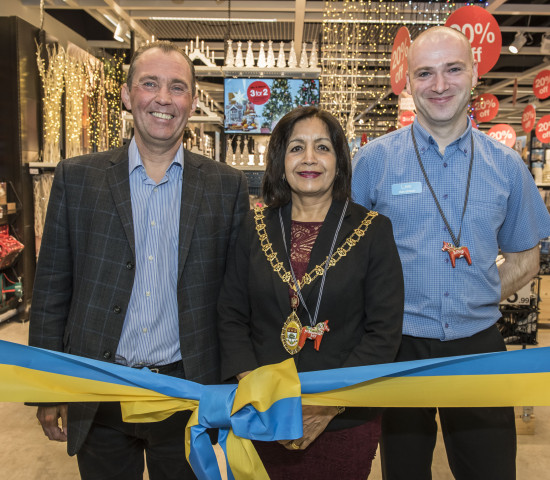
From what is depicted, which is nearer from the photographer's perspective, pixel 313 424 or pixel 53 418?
pixel 313 424

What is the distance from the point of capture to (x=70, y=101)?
7.02m

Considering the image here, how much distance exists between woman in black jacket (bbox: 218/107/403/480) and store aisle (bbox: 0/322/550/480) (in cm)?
165

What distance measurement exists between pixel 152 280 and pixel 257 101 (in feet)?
9.22

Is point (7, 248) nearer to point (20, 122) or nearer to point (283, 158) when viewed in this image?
point (20, 122)

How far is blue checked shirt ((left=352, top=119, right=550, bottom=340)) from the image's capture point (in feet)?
6.37

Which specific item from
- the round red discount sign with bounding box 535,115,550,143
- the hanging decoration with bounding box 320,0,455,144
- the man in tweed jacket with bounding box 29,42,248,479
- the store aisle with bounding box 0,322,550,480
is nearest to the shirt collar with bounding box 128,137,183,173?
the man in tweed jacket with bounding box 29,42,248,479

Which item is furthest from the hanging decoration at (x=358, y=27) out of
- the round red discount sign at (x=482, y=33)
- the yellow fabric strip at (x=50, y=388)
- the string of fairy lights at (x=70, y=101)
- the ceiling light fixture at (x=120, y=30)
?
the yellow fabric strip at (x=50, y=388)

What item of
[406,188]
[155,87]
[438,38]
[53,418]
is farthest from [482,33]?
[53,418]

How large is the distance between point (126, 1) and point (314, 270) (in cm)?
787

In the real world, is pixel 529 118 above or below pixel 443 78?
above

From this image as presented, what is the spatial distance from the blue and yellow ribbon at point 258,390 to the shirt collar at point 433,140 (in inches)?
36.6

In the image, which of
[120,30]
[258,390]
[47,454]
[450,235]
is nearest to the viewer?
[258,390]

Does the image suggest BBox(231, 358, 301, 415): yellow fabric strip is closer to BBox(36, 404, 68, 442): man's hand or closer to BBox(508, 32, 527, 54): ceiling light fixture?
BBox(36, 404, 68, 442): man's hand

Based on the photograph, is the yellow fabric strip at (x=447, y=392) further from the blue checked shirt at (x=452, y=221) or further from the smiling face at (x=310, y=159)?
the smiling face at (x=310, y=159)
